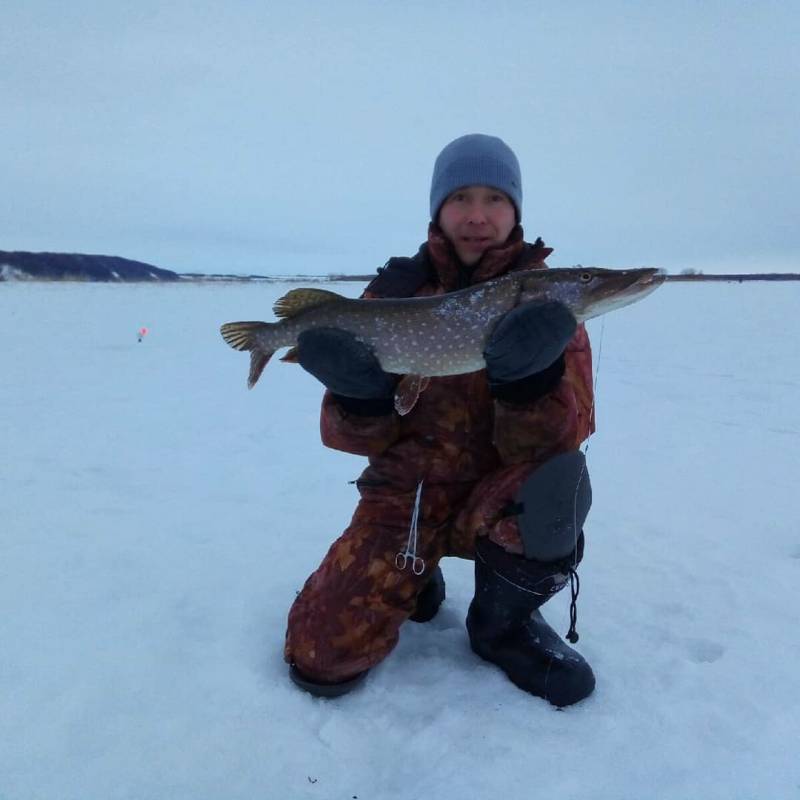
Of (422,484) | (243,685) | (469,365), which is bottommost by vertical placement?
(243,685)

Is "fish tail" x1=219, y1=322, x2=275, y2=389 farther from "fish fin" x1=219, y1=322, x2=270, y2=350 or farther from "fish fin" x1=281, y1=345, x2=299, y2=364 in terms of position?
"fish fin" x1=281, y1=345, x2=299, y2=364

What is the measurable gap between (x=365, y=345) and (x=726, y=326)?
17.8 m

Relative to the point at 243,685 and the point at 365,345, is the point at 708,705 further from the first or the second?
the point at 365,345

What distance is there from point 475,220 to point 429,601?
182 centimetres

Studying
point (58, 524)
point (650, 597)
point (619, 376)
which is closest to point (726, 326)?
point (619, 376)

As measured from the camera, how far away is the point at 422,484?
2.82 metres

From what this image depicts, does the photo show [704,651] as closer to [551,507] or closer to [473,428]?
[551,507]

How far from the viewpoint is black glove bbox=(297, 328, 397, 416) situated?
2705mm

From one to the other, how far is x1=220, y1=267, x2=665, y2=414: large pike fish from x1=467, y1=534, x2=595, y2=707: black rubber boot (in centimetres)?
79

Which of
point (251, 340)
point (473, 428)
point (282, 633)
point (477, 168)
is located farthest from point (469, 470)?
point (477, 168)

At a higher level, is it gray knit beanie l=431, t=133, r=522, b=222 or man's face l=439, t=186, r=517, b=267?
gray knit beanie l=431, t=133, r=522, b=222

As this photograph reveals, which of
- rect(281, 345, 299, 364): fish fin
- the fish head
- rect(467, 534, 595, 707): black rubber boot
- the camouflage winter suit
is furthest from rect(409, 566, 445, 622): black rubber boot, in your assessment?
the fish head

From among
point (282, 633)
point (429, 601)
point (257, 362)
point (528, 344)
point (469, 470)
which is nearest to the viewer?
point (528, 344)

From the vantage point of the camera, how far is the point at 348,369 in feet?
8.86
